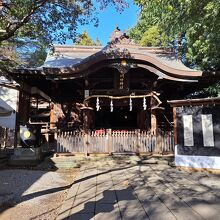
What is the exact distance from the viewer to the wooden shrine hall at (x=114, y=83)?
45.4 ft

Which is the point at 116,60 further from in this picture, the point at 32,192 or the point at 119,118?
the point at 32,192

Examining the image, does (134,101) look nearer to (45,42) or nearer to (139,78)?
(139,78)

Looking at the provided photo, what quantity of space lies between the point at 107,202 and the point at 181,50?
65.5 ft

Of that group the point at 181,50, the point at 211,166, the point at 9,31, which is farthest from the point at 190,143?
the point at 181,50

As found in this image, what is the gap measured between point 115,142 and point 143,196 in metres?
6.66

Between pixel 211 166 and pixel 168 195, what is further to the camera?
pixel 211 166

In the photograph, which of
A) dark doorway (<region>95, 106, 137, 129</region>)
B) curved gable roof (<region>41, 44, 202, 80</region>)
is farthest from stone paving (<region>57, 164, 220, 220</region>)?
dark doorway (<region>95, 106, 137, 129</region>)

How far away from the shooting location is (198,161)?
11.0 metres

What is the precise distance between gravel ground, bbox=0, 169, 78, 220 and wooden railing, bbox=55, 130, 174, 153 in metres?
1.97

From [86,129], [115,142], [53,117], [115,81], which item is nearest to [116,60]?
[115,81]

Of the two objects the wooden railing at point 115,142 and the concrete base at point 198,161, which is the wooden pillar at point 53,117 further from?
the concrete base at point 198,161

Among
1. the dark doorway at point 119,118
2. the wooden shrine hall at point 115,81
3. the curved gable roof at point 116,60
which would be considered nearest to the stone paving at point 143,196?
the wooden shrine hall at point 115,81

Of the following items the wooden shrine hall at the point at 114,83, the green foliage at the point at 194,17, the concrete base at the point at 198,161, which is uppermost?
the green foliage at the point at 194,17

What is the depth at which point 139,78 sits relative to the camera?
599 inches
